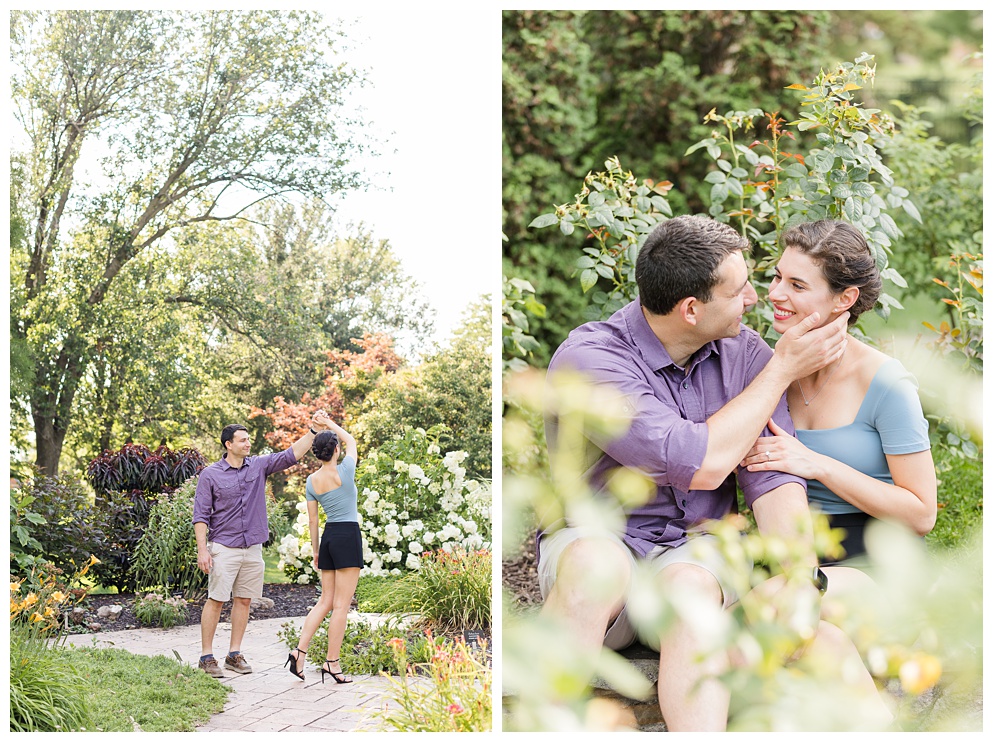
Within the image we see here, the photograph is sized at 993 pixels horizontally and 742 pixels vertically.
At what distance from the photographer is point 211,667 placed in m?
2.55

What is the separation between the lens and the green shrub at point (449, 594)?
2.56m

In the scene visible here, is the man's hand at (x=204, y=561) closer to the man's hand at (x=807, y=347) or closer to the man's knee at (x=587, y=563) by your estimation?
the man's knee at (x=587, y=563)

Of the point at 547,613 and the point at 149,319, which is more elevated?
the point at 149,319

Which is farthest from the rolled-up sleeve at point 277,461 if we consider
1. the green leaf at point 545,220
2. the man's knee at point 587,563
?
the green leaf at point 545,220

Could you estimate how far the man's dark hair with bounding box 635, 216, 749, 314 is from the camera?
89.6 inches

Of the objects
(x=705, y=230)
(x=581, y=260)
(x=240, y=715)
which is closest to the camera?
(x=705, y=230)

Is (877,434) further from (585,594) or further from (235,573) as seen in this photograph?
(235,573)

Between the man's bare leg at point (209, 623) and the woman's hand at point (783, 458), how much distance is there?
161cm

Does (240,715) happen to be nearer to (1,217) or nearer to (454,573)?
(454,573)

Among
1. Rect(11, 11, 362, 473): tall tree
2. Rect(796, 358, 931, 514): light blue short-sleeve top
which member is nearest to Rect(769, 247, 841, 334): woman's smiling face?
Rect(796, 358, 931, 514): light blue short-sleeve top
